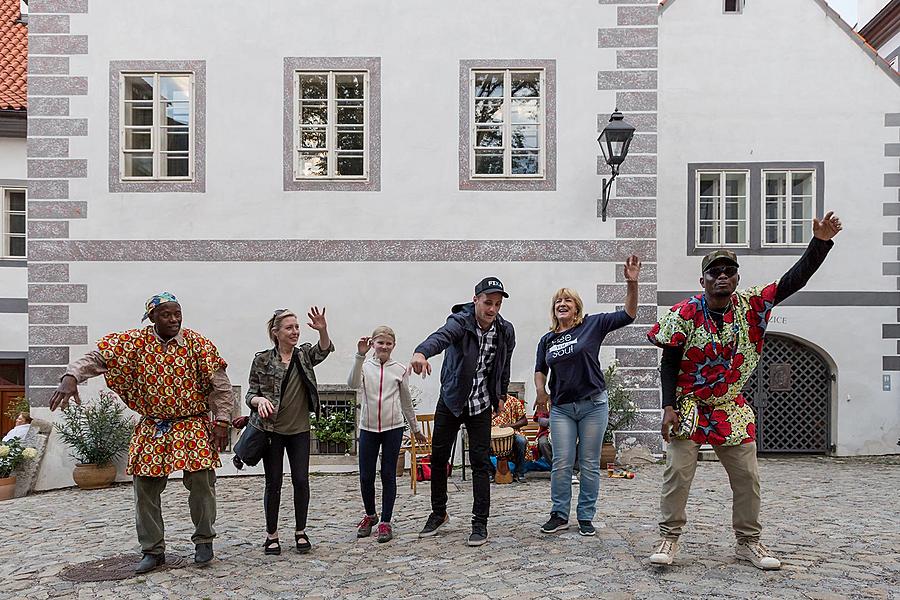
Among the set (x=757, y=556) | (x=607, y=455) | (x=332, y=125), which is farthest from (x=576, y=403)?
(x=332, y=125)

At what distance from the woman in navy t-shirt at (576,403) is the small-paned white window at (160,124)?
6.33m

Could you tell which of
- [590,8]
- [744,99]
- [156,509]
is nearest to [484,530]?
[156,509]

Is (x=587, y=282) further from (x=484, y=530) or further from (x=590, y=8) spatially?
(x=484, y=530)

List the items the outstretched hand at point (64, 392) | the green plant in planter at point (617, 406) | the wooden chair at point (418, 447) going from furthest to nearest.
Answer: the green plant in planter at point (617, 406)
the wooden chair at point (418, 447)
the outstretched hand at point (64, 392)

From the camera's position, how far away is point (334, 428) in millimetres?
10633

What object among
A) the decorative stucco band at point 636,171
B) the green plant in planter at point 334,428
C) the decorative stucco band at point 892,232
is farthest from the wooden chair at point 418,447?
the decorative stucco band at point 892,232

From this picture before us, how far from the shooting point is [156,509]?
19.2ft

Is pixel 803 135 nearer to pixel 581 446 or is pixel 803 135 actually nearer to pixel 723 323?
pixel 581 446

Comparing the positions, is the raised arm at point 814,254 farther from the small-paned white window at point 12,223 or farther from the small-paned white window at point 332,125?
the small-paned white window at point 12,223

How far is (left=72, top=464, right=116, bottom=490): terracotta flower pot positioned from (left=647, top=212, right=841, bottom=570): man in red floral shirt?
24.3 feet

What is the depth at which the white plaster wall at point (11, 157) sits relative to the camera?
1353 centimetres

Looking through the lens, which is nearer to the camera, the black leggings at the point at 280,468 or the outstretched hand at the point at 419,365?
the outstretched hand at the point at 419,365

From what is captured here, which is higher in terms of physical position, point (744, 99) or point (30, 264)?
point (744, 99)

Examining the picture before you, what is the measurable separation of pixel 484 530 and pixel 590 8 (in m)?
7.13
